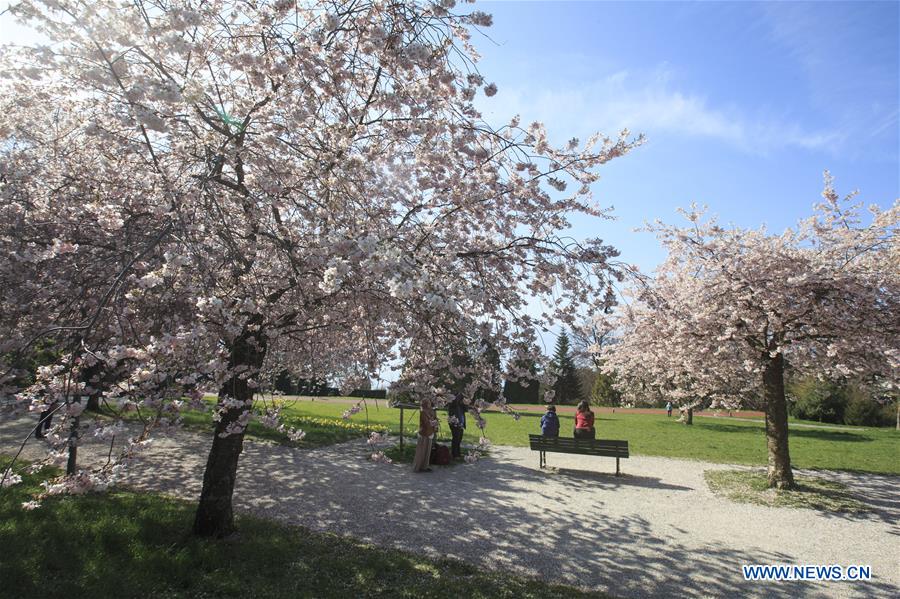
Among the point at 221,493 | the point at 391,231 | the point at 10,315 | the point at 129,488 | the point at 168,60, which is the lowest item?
the point at 129,488

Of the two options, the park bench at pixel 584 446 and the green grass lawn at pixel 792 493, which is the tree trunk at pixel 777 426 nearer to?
the green grass lawn at pixel 792 493

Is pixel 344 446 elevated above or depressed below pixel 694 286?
below

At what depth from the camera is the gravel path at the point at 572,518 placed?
5.63 m

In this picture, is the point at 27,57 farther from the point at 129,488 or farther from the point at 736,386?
the point at 736,386

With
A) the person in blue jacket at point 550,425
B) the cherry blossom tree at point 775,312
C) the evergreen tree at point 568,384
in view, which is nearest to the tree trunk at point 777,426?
the cherry blossom tree at point 775,312

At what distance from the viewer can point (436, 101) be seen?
17.6ft

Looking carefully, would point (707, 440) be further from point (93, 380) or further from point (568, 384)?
point (568, 384)

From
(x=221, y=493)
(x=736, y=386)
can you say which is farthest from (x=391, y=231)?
(x=736, y=386)

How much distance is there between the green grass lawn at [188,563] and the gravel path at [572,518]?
0.63m

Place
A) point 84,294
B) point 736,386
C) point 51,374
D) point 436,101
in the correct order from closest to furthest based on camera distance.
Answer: point 51,374 < point 84,294 < point 436,101 < point 736,386

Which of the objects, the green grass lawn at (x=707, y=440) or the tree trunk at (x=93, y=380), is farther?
the green grass lawn at (x=707, y=440)

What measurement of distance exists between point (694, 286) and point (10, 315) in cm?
1051

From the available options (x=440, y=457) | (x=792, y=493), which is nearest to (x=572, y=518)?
(x=440, y=457)

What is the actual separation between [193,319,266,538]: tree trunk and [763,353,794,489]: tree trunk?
9506mm
